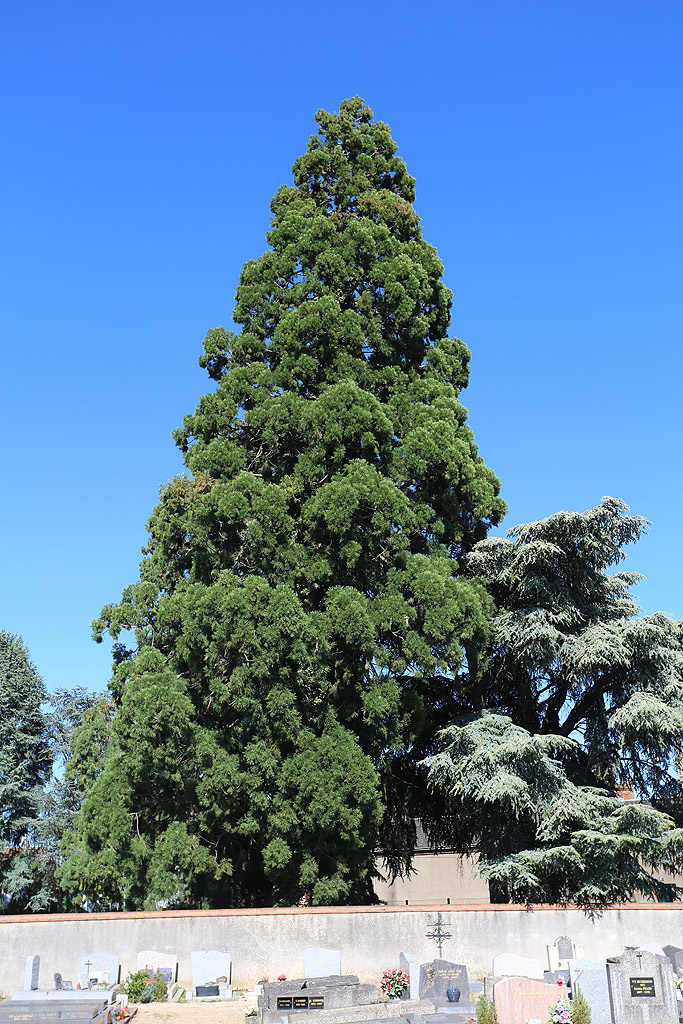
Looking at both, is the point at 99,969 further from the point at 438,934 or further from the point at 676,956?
the point at 676,956

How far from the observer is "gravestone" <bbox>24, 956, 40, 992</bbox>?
57.2ft

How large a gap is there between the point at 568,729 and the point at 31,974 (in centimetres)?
1270

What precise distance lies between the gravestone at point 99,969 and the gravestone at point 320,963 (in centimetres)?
A: 371

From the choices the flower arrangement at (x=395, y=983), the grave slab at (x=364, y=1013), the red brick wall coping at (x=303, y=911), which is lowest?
the grave slab at (x=364, y=1013)

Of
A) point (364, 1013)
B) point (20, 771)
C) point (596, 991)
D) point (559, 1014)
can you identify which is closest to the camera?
point (559, 1014)

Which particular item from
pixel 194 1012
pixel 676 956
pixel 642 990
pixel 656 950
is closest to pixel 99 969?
pixel 194 1012

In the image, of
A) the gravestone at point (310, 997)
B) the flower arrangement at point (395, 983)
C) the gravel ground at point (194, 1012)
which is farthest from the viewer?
the flower arrangement at point (395, 983)

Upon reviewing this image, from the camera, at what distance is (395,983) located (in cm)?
1617

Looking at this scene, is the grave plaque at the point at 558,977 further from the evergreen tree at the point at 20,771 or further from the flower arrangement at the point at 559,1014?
the evergreen tree at the point at 20,771

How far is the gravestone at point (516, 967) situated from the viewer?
15.9 meters

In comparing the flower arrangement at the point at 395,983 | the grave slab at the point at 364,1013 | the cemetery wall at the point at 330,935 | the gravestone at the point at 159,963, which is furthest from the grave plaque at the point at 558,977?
the gravestone at the point at 159,963

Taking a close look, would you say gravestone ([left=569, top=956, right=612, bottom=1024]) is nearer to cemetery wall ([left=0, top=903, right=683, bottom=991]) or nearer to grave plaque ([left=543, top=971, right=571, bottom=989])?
grave plaque ([left=543, top=971, right=571, bottom=989])

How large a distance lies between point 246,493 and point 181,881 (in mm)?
8296

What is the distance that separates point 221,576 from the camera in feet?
64.5
